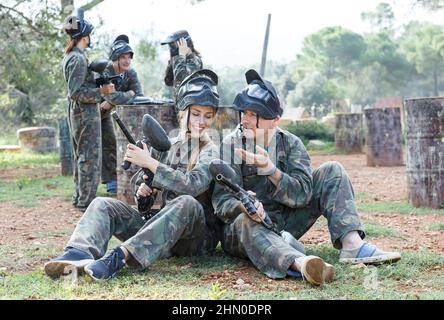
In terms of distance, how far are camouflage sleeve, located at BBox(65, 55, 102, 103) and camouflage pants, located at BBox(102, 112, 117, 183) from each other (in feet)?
3.50

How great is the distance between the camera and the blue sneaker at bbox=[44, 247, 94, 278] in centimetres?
355

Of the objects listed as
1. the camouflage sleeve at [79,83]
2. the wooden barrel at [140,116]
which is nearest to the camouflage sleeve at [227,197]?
the wooden barrel at [140,116]

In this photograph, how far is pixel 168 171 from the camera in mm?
3781

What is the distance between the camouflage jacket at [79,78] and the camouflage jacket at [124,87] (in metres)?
0.41

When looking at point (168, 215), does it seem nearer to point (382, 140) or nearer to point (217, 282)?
point (217, 282)

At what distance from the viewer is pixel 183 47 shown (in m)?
6.77

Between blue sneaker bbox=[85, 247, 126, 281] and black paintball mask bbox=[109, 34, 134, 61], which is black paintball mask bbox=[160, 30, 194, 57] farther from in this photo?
blue sneaker bbox=[85, 247, 126, 281]

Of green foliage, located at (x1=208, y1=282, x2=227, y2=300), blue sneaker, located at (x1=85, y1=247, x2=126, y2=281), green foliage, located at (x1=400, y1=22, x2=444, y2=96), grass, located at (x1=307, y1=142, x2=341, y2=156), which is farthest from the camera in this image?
green foliage, located at (x1=400, y1=22, x2=444, y2=96)

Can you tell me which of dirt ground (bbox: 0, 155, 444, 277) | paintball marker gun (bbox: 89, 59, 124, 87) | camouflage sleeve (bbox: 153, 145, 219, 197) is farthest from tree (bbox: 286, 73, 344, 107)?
camouflage sleeve (bbox: 153, 145, 219, 197)

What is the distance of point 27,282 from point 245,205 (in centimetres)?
120

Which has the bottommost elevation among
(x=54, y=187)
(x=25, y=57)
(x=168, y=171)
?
(x=54, y=187)
